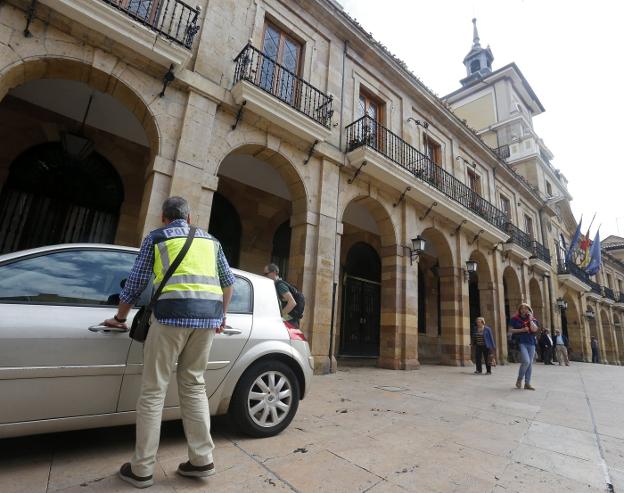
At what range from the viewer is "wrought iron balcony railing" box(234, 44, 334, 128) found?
781cm

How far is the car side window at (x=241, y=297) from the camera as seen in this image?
308 centimetres

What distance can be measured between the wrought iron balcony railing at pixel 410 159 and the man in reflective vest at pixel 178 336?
7.30m

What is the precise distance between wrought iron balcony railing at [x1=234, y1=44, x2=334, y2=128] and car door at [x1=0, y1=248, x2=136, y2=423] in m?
→ 6.35

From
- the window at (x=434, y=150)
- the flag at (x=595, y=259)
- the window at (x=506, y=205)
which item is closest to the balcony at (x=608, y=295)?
the flag at (x=595, y=259)

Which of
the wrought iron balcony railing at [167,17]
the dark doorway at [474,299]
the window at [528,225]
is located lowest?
the dark doorway at [474,299]

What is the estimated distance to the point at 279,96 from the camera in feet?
26.8

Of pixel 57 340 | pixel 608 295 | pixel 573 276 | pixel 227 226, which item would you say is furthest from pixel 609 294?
pixel 57 340

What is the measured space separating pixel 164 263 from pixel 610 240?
52.9 metres

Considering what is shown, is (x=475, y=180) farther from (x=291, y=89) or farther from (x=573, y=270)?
(x=573, y=270)

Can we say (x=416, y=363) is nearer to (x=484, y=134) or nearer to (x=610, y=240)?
(x=484, y=134)

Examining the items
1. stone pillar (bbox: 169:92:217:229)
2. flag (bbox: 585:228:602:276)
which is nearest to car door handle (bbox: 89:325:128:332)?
stone pillar (bbox: 169:92:217:229)

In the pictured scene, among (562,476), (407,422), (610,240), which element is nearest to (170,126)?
(407,422)

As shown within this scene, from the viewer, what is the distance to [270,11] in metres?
8.44

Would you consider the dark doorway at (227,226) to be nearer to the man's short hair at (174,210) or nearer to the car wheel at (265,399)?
the car wheel at (265,399)
